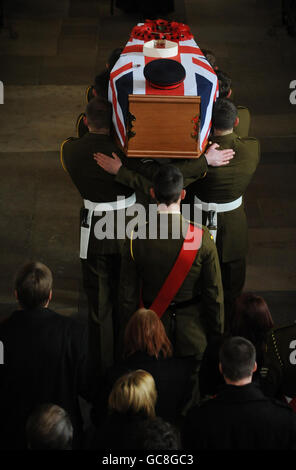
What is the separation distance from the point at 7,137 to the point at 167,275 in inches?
146

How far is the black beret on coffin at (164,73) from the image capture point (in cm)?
400

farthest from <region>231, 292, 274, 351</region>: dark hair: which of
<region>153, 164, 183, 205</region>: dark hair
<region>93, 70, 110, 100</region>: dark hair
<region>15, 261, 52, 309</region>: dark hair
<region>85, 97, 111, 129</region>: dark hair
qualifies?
<region>93, 70, 110, 100</region>: dark hair

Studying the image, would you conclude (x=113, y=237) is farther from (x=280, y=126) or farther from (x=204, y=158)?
(x=280, y=126)

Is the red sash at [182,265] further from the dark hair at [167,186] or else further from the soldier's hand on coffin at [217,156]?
the soldier's hand on coffin at [217,156]

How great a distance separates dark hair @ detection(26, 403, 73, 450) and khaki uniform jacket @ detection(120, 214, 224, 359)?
1.07m

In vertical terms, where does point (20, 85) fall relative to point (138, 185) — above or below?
below

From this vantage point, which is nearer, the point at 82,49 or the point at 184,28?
the point at 184,28

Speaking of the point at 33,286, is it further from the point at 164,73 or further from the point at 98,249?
the point at 164,73

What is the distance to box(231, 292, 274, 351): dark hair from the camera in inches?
133

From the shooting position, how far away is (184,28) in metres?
4.68

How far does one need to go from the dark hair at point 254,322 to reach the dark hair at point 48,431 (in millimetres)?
1063

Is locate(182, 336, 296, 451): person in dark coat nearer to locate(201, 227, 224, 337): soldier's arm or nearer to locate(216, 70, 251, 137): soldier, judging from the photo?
locate(201, 227, 224, 337): soldier's arm

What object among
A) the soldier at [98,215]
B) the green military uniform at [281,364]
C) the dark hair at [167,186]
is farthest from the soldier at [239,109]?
the green military uniform at [281,364]

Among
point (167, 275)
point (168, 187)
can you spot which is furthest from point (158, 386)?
point (168, 187)
